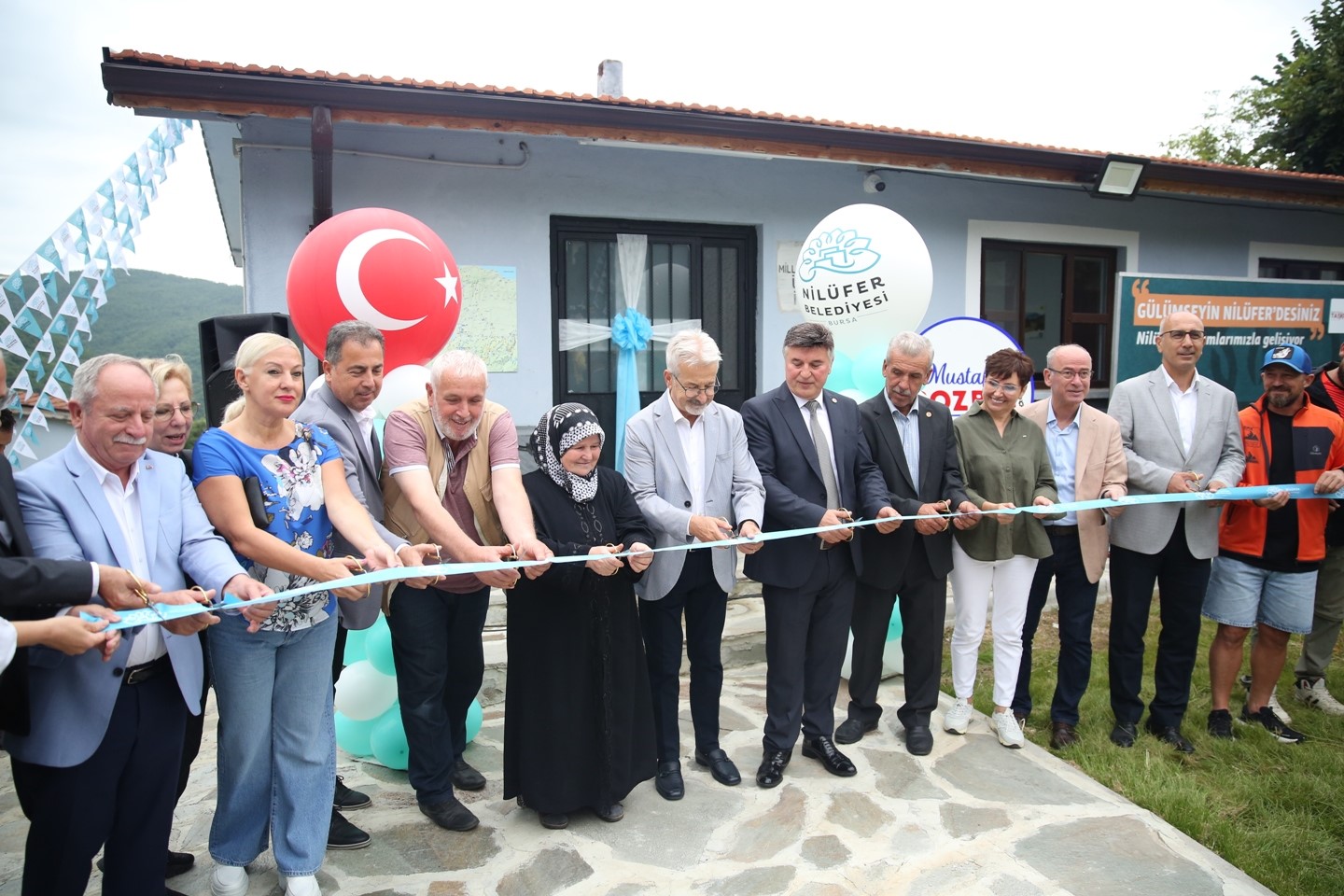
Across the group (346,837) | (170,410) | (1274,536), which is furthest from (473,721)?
(1274,536)

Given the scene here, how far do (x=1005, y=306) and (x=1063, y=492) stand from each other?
520 centimetres

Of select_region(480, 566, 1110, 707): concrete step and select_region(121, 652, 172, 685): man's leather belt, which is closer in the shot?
select_region(121, 652, 172, 685): man's leather belt

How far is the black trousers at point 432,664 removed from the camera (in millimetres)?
3332

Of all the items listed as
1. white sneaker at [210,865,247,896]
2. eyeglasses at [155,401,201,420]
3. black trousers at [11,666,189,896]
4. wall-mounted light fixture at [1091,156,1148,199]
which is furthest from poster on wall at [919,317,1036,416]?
black trousers at [11,666,189,896]

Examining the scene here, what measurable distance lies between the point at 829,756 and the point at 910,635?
2.52 ft

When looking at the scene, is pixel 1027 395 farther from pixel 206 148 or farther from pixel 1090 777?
pixel 206 148

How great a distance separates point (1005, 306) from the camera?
9.09m

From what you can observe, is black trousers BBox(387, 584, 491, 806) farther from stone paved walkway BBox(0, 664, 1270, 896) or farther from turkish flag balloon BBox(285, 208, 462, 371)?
turkish flag balloon BBox(285, 208, 462, 371)

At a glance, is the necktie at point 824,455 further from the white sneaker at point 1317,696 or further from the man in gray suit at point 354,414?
the white sneaker at point 1317,696

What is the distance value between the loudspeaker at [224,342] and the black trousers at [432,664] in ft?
7.34

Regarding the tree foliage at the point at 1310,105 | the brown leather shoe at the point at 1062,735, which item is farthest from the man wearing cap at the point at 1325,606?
the tree foliage at the point at 1310,105

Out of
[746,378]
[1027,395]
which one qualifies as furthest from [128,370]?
[746,378]

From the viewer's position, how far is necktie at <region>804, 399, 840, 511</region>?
4000 millimetres

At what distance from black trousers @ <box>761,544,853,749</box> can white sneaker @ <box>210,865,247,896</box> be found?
2.14 meters
